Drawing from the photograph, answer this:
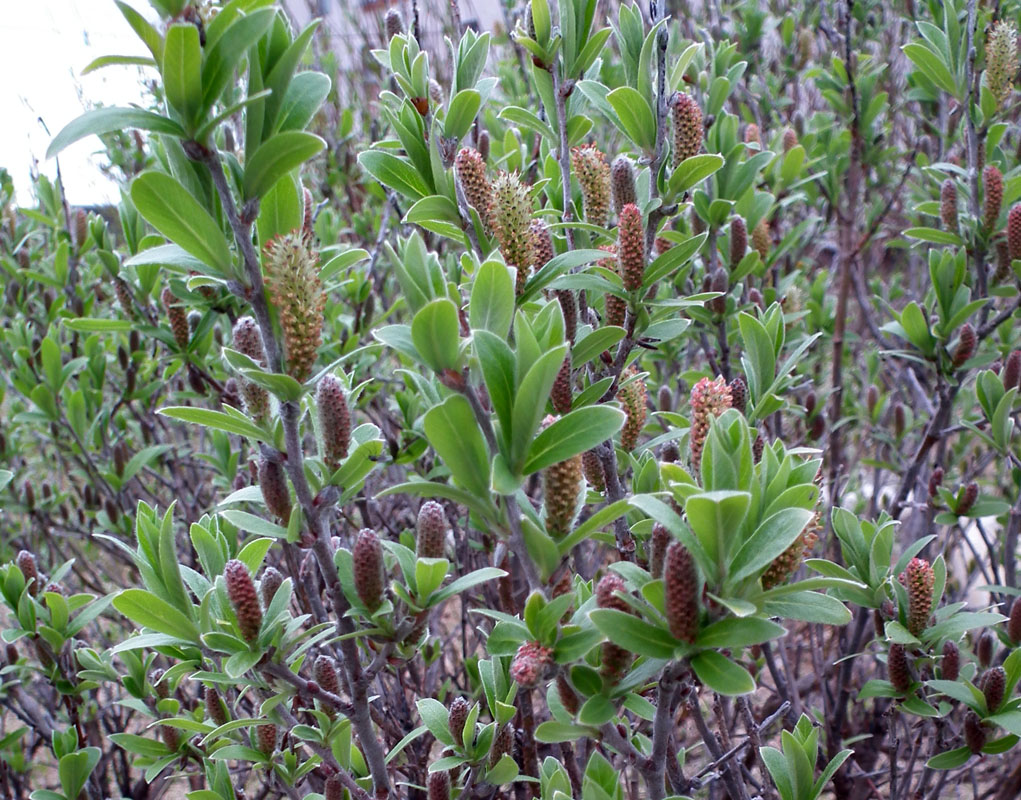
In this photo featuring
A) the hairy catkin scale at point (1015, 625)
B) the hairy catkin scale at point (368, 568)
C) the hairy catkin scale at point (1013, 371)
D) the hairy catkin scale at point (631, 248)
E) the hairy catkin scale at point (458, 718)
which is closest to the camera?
the hairy catkin scale at point (368, 568)

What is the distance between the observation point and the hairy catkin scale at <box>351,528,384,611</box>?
108 centimetres

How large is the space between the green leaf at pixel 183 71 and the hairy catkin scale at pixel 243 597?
56cm

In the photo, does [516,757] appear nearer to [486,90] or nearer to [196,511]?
Result: [486,90]

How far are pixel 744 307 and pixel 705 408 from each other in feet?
3.66

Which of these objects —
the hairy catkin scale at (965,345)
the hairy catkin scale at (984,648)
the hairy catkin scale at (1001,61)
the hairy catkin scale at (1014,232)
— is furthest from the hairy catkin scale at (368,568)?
the hairy catkin scale at (1001,61)

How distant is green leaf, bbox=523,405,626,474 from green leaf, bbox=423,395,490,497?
0.05 metres

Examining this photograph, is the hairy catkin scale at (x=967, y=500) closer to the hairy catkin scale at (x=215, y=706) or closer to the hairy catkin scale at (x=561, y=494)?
the hairy catkin scale at (x=561, y=494)

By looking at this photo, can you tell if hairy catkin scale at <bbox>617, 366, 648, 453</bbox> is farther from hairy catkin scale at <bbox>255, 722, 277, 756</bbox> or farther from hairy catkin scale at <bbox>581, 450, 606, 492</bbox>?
hairy catkin scale at <bbox>255, 722, 277, 756</bbox>

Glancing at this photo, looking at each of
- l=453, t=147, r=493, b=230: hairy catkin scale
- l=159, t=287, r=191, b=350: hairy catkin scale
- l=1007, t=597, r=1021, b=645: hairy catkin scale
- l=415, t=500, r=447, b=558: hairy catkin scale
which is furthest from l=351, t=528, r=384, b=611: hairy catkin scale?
l=1007, t=597, r=1021, b=645: hairy catkin scale

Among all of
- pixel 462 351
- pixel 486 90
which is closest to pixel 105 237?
pixel 486 90

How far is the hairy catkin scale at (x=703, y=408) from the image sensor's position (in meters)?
1.09

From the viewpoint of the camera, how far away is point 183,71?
2.93 feet

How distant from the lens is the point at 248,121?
969mm

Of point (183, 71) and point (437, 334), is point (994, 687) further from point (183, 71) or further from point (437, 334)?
point (183, 71)
